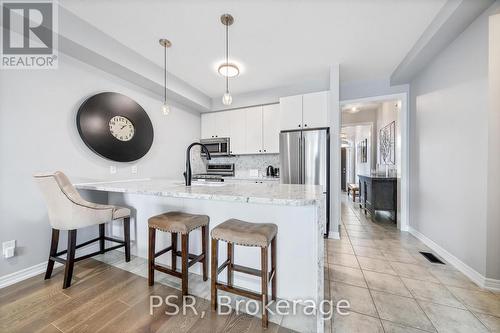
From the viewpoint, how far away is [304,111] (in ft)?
10.5

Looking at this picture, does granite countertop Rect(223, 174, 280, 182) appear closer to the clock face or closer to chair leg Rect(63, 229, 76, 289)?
the clock face

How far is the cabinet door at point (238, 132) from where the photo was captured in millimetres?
4023

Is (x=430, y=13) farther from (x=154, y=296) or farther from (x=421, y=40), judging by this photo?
(x=154, y=296)

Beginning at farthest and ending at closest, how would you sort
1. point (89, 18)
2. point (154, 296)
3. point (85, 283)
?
point (89, 18)
point (85, 283)
point (154, 296)

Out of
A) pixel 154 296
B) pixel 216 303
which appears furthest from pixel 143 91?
pixel 216 303

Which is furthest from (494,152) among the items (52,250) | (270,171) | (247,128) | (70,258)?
(52,250)

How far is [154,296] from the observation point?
5.24 ft

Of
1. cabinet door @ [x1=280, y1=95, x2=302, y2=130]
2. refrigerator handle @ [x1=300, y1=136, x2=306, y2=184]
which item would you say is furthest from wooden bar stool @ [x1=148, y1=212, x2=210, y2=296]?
cabinet door @ [x1=280, y1=95, x2=302, y2=130]

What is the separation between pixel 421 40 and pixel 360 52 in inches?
24.8

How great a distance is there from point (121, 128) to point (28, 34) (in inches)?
46.1

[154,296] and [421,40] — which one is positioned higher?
[421,40]

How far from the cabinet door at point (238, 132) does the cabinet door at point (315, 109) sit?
1.36m

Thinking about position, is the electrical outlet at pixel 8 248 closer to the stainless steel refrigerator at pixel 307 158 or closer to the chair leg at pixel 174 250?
the chair leg at pixel 174 250

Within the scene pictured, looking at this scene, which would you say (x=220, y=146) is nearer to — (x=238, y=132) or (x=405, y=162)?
(x=238, y=132)
